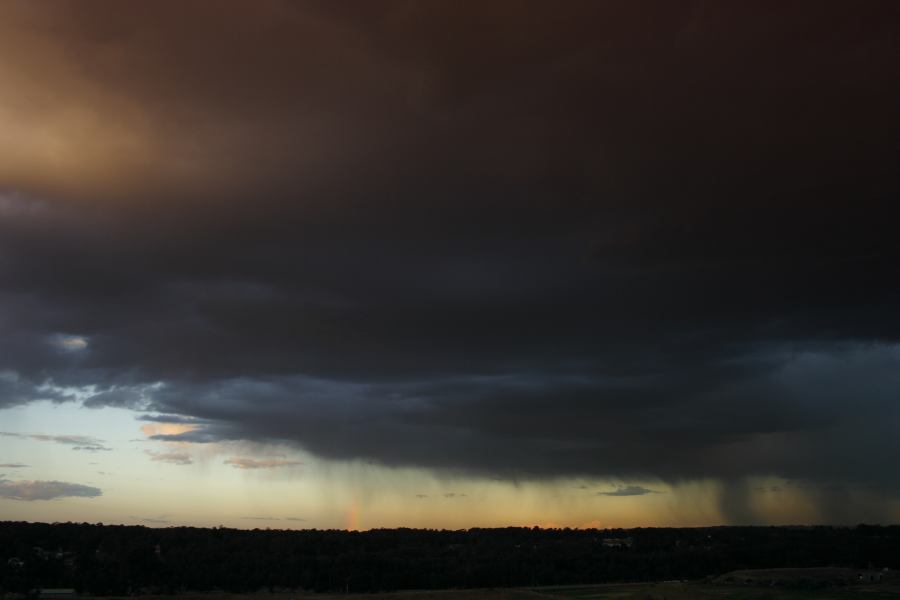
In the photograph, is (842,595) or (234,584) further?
(234,584)

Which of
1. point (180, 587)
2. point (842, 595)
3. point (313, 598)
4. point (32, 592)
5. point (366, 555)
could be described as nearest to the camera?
point (32, 592)

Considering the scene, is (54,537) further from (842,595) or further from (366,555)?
(842,595)

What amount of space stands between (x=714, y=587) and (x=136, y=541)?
440 ft

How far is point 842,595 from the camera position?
14212 cm

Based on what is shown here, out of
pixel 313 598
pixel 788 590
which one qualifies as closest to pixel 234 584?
pixel 313 598

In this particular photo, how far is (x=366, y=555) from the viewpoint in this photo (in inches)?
7781

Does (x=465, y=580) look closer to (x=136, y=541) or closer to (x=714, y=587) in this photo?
(x=714, y=587)

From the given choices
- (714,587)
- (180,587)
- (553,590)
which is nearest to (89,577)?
(180,587)

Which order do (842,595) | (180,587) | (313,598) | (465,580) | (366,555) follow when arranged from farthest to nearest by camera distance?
(366,555) → (465,580) → (180,587) → (313,598) → (842,595)

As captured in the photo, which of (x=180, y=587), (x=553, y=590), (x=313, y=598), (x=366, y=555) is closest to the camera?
(x=313, y=598)

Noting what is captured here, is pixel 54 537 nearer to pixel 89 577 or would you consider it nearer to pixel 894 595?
pixel 89 577

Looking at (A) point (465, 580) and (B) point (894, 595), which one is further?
(A) point (465, 580)

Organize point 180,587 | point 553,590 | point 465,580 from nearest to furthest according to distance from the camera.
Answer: point 180,587
point 553,590
point 465,580

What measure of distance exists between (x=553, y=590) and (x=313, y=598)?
174 feet
